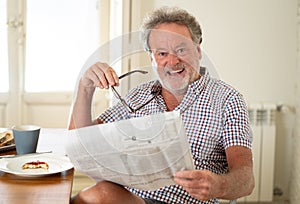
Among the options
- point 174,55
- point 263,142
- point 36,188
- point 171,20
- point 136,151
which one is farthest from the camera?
point 263,142

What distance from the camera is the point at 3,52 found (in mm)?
2719

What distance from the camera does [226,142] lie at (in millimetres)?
1367

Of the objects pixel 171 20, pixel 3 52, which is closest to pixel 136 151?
pixel 171 20

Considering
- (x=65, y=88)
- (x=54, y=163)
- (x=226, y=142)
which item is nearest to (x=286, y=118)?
(x=65, y=88)

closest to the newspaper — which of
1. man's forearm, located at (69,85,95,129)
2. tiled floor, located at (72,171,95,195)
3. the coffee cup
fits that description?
man's forearm, located at (69,85,95,129)

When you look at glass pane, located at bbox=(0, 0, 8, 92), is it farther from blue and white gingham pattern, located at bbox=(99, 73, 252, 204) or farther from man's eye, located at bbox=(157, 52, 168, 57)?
man's eye, located at bbox=(157, 52, 168, 57)

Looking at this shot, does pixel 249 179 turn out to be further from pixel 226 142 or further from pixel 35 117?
pixel 35 117

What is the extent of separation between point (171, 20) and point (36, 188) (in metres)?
0.63

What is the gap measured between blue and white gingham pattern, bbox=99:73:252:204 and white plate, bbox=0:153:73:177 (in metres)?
0.26

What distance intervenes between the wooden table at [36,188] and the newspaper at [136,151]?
0.07 metres

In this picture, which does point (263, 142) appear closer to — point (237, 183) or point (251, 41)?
point (251, 41)

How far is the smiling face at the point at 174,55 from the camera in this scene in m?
1.33

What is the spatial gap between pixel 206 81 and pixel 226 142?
205 millimetres

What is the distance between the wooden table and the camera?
42.1 inches
